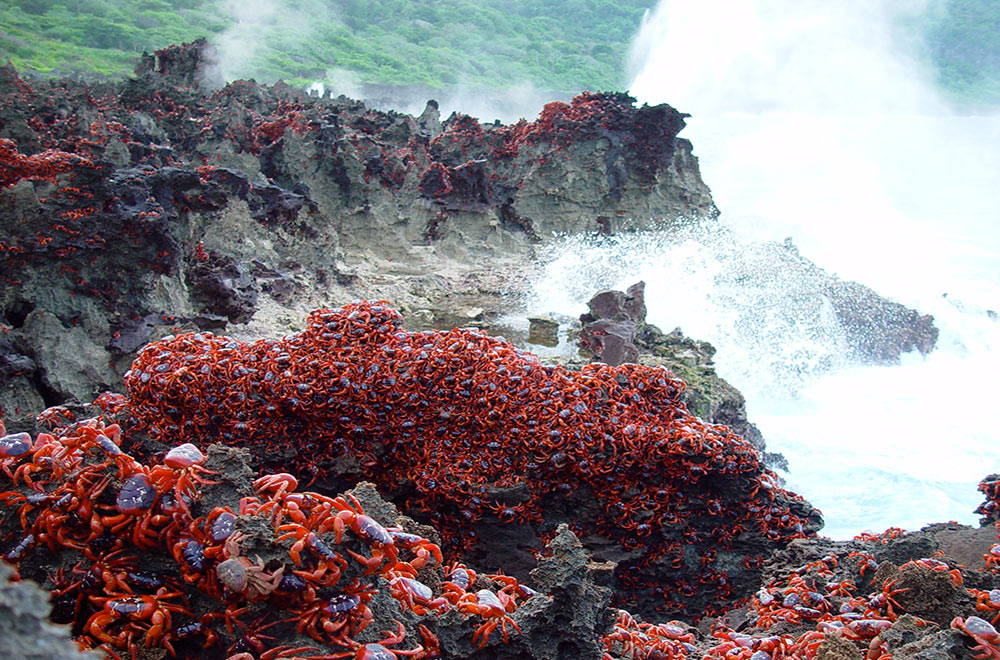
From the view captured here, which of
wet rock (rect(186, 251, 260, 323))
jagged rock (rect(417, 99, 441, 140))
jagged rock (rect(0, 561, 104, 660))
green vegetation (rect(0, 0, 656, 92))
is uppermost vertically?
green vegetation (rect(0, 0, 656, 92))

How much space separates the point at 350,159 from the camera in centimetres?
1073

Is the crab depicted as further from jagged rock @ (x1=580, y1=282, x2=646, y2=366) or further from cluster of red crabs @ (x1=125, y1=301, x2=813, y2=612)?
jagged rock @ (x1=580, y1=282, x2=646, y2=366)

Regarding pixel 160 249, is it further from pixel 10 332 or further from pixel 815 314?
pixel 815 314

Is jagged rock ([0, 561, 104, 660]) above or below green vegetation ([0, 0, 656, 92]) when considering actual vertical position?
below

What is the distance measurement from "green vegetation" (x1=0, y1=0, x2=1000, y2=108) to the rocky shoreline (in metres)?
17.9

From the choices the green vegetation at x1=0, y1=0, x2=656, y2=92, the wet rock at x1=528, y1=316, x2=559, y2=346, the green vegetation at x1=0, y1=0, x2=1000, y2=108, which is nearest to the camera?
the wet rock at x1=528, y1=316, x2=559, y2=346

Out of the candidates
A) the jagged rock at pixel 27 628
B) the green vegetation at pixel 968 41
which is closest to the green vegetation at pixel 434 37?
the green vegetation at pixel 968 41

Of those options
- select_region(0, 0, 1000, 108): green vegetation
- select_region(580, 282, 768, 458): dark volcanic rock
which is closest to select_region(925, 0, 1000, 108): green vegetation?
select_region(0, 0, 1000, 108): green vegetation

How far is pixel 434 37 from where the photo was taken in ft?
108

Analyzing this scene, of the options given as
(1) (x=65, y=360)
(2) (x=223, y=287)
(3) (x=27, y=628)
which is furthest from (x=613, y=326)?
(3) (x=27, y=628)

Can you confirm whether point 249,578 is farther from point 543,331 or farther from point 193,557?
point 543,331

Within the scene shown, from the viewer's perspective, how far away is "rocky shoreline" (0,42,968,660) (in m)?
1.44

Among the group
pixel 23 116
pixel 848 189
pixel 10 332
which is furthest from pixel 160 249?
pixel 848 189

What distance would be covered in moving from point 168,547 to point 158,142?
397 inches
